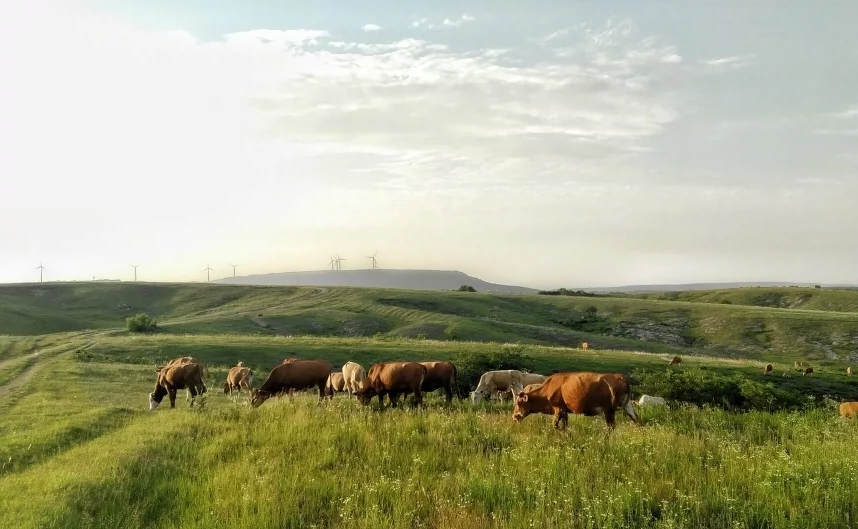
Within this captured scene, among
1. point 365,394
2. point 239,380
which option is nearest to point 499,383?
point 365,394

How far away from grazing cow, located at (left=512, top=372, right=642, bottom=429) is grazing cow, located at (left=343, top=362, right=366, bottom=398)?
445 inches

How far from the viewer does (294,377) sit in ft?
79.6

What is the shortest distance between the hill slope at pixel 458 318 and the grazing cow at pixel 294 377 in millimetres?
43750

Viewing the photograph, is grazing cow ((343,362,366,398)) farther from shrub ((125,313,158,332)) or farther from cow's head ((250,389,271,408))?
shrub ((125,313,158,332))

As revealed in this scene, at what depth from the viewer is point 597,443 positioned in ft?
37.7

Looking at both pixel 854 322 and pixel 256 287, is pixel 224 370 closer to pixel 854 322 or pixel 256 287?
pixel 854 322

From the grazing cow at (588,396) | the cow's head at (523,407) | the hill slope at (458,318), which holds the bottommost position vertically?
the hill slope at (458,318)

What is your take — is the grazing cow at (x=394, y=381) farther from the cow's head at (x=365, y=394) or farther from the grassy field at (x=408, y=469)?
the grassy field at (x=408, y=469)

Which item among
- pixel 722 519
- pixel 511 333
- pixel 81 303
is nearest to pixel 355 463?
pixel 722 519

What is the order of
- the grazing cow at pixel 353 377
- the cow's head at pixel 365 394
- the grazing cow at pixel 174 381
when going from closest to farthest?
the cow's head at pixel 365 394 < the grazing cow at pixel 174 381 < the grazing cow at pixel 353 377

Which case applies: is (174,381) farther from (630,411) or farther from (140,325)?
(140,325)

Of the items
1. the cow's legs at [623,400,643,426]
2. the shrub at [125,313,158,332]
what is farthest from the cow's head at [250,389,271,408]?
the shrub at [125,313,158,332]

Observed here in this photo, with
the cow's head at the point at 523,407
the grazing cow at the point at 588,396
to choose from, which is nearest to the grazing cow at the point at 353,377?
the cow's head at the point at 523,407

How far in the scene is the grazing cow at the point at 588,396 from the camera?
14.6 m
